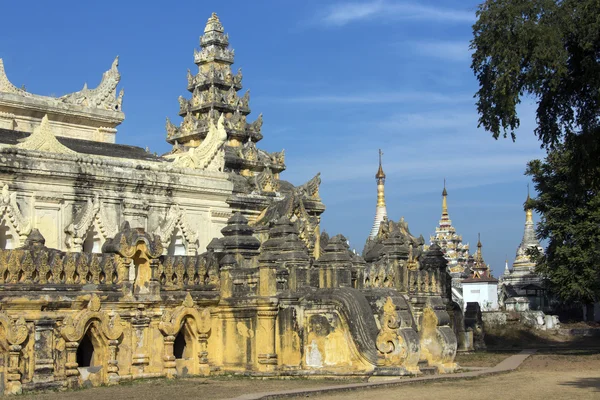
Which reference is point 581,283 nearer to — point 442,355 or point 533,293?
point 533,293

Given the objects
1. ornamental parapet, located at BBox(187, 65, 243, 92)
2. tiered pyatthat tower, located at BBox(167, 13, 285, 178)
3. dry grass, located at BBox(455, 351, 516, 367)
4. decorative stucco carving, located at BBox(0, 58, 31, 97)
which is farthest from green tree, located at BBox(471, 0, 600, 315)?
ornamental parapet, located at BBox(187, 65, 243, 92)

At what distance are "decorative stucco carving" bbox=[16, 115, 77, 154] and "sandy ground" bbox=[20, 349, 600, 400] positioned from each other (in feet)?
36.0

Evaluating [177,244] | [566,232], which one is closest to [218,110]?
[566,232]

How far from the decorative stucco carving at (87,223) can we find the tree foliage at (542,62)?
11668mm

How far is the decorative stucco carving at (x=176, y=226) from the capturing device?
33281 millimetres

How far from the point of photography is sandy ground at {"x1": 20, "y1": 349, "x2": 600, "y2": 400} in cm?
1953

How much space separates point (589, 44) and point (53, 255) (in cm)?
1495

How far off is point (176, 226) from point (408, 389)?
1461cm

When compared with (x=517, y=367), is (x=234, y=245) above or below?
above

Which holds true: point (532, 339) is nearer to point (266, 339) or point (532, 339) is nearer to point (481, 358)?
point (481, 358)

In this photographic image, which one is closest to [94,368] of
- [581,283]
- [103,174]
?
[103,174]

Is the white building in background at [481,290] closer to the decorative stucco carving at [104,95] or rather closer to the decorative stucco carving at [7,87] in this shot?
the decorative stucco carving at [104,95]

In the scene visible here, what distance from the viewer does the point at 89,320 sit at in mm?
21609

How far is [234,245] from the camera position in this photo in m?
25.1
